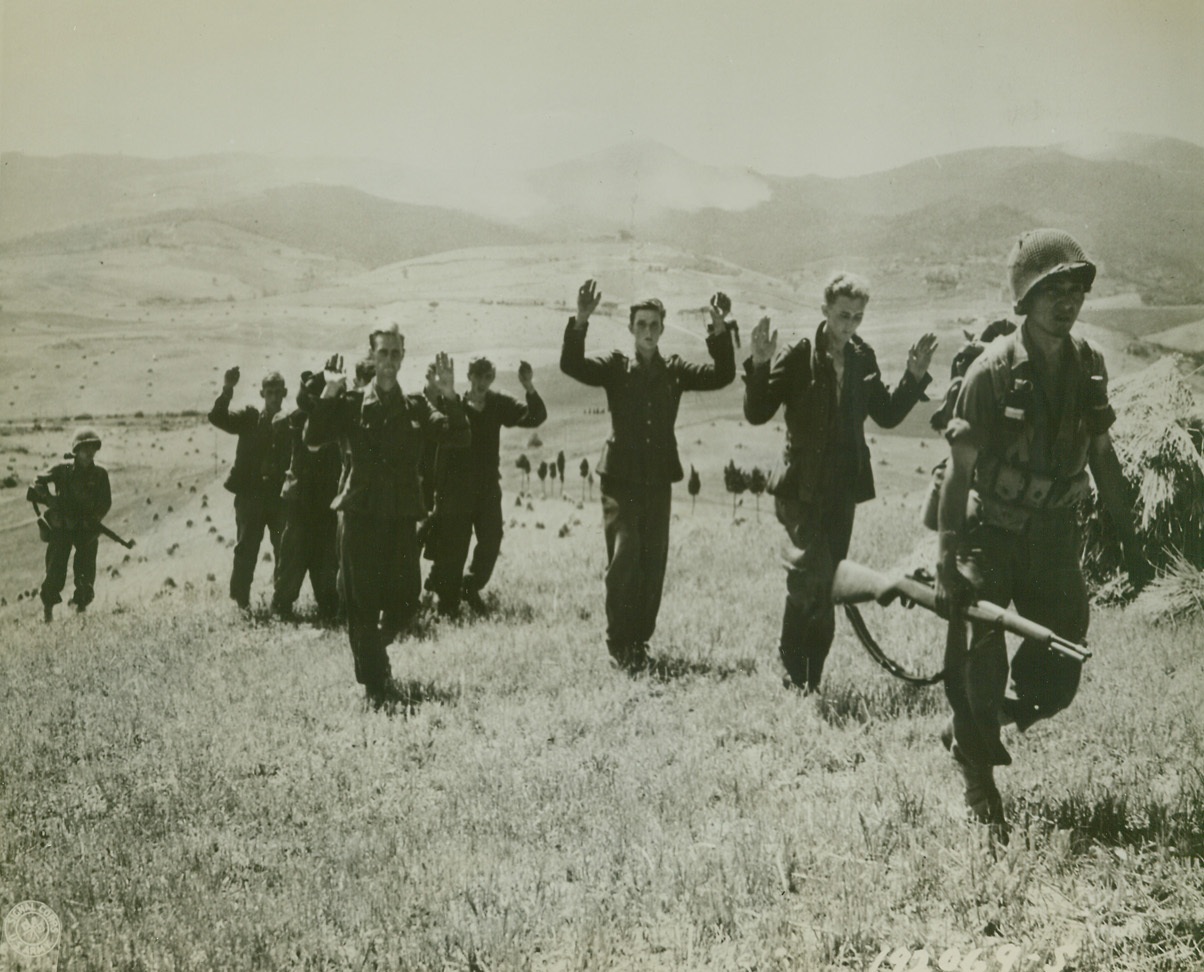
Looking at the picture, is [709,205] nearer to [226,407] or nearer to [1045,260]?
[1045,260]

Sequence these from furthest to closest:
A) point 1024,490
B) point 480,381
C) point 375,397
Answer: point 480,381 → point 375,397 → point 1024,490

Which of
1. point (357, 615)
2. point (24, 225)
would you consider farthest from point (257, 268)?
point (357, 615)

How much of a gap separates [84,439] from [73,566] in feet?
2.69

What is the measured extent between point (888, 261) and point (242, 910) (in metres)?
6.65

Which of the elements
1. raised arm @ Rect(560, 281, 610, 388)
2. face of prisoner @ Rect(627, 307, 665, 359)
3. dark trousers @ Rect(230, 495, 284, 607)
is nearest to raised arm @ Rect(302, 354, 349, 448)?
raised arm @ Rect(560, 281, 610, 388)

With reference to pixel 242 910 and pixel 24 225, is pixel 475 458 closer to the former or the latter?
pixel 24 225

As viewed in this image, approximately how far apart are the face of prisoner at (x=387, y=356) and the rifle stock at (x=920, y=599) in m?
2.62

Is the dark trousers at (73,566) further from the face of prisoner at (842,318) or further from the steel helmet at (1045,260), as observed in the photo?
the steel helmet at (1045,260)

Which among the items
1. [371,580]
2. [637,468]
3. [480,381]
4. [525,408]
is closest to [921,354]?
[637,468]

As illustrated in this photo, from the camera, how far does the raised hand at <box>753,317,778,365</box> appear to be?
15.3 feet

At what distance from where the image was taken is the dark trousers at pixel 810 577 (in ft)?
16.3

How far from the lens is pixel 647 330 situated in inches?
220

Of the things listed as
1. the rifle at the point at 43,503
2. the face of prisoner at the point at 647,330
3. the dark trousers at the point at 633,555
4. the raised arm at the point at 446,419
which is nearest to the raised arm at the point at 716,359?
the face of prisoner at the point at 647,330

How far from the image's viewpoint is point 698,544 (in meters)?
8.79
